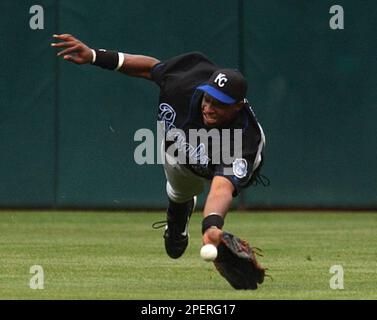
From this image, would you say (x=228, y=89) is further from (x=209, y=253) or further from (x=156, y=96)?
(x=156, y=96)

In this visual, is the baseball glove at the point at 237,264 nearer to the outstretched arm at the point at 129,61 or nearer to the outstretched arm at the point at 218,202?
the outstretched arm at the point at 218,202

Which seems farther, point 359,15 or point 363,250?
point 359,15

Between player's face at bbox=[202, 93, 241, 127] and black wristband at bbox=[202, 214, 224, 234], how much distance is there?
0.67 metres

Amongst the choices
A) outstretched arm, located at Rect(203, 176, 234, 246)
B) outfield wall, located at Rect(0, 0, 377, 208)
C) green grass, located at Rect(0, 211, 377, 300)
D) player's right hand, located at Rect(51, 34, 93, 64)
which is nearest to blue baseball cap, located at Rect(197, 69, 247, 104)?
outstretched arm, located at Rect(203, 176, 234, 246)

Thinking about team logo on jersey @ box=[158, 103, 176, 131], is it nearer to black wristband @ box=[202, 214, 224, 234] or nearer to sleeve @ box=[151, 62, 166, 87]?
sleeve @ box=[151, 62, 166, 87]

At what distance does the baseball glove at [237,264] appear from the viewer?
849 centimetres

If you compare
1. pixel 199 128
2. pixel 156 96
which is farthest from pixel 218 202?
pixel 156 96

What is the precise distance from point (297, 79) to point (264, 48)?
535mm

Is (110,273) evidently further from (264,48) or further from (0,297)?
(264,48)

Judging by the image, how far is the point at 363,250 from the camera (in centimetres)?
1169

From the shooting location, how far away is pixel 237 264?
8586 millimetres

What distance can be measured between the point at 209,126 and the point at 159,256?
2742mm

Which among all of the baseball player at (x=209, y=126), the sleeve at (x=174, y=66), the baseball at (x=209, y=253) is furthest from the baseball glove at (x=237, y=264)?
the sleeve at (x=174, y=66)

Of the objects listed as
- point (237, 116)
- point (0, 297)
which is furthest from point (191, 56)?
point (0, 297)
